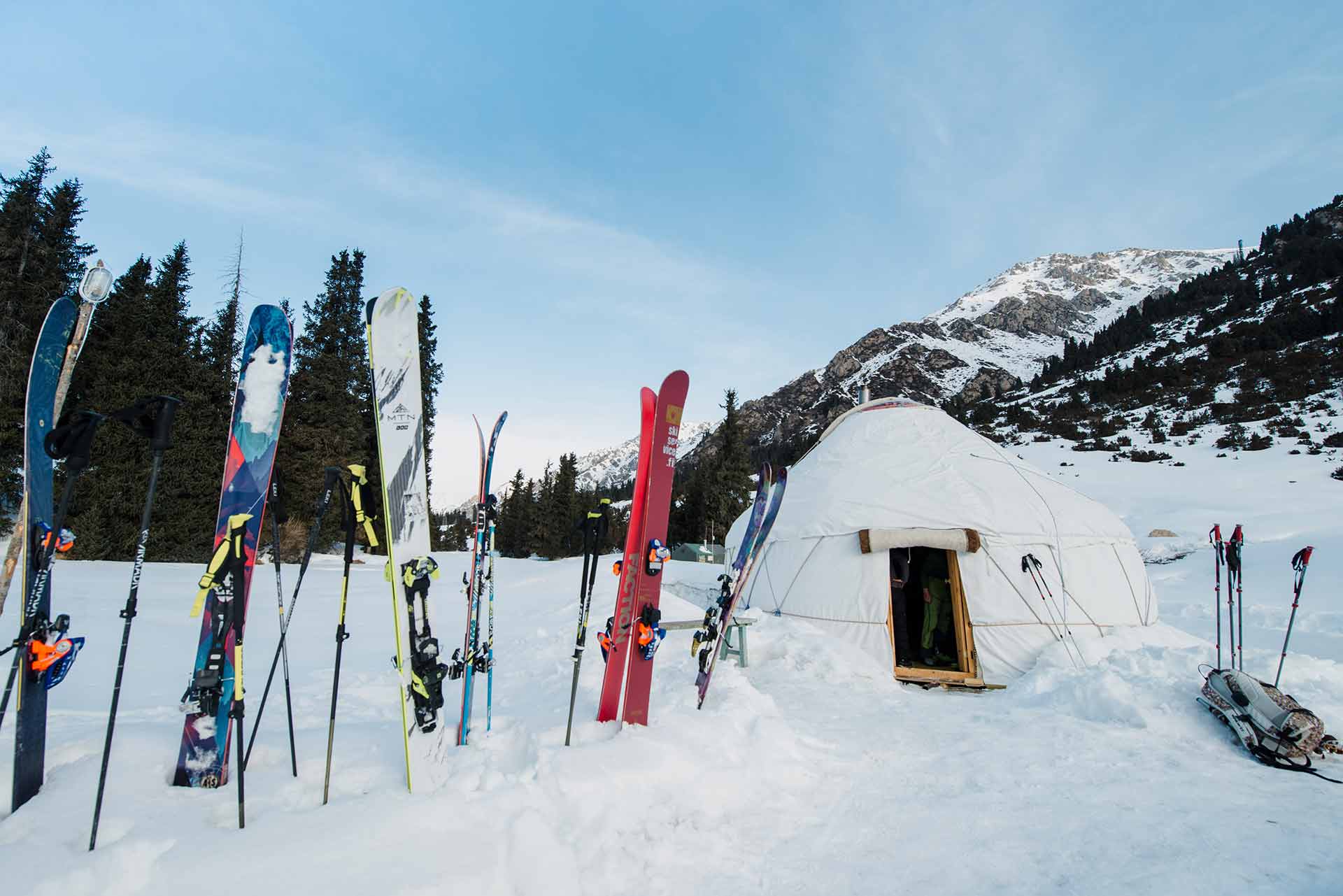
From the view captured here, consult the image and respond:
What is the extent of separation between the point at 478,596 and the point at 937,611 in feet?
21.7

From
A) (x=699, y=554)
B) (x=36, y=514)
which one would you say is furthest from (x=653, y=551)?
(x=699, y=554)

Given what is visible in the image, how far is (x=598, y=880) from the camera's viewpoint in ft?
8.30

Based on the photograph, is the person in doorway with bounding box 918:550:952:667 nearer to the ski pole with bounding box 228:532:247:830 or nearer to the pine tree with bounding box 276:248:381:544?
the ski pole with bounding box 228:532:247:830

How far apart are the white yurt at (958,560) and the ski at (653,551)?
3935 millimetres

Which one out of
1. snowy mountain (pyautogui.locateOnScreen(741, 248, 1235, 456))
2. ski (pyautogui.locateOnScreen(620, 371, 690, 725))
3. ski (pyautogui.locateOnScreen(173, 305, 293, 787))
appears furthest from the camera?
snowy mountain (pyautogui.locateOnScreen(741, 248, 1235, 456))

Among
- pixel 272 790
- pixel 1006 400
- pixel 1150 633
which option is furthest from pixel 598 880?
pixel 1006 400

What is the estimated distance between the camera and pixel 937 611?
26.8 ft

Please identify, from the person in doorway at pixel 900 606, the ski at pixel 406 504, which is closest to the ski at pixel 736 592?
the ski at pixel 406 504

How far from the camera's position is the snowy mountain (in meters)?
93.4

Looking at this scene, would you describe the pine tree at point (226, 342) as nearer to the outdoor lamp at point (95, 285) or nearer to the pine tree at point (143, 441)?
the pine tree at point (143, 441)

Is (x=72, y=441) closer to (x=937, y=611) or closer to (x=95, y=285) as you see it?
(x=95, y=285)

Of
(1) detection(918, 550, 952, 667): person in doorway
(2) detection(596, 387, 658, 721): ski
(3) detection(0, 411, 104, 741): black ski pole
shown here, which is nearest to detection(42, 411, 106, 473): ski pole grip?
(3) detection(0, 411, 104, 741): black ski pole

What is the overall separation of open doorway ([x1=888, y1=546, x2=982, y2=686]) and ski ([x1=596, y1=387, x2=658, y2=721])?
4191 millimetres

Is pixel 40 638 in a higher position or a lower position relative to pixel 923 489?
lower
